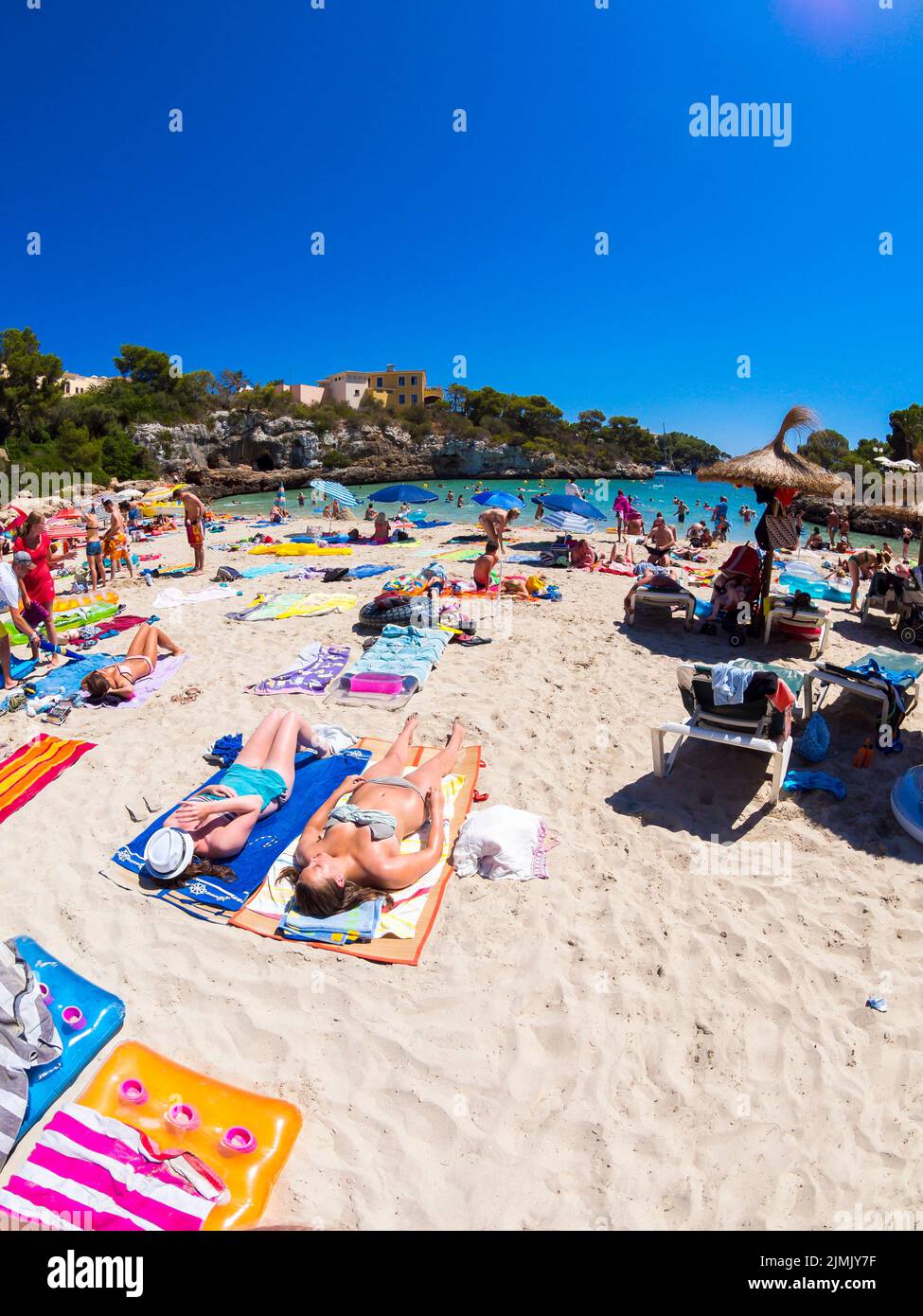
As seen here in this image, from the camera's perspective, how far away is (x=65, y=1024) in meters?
2.62

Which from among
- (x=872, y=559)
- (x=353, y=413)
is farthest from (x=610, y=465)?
(x=872, y=559)

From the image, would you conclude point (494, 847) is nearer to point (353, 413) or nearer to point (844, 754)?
point (844, 754)

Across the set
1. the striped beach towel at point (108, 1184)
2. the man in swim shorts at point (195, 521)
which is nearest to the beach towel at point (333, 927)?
the striped beach towel at point (108, 1184)

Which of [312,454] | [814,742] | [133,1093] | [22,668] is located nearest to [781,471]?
[814,742]

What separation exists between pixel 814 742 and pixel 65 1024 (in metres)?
4.82

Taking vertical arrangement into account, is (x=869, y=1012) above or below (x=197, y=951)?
below

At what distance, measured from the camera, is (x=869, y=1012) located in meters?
2.78

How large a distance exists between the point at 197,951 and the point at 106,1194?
1108mm

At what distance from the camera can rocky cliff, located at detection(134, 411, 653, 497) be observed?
48.9 m

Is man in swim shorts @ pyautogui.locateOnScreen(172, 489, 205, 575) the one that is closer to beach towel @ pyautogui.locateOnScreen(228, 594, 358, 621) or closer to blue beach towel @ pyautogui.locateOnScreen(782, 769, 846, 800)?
beach towel @ pyautogui.locateOnScreen(228, 594, 358, 621)

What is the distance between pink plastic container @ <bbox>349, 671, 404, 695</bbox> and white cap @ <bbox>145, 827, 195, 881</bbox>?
2.63 meters

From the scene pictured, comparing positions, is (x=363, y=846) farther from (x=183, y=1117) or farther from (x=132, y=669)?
(x=132, y=669)

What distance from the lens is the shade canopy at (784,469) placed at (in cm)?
711

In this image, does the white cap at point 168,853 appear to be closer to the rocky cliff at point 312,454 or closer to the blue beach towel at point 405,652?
the blue beach towel at point 405,652
